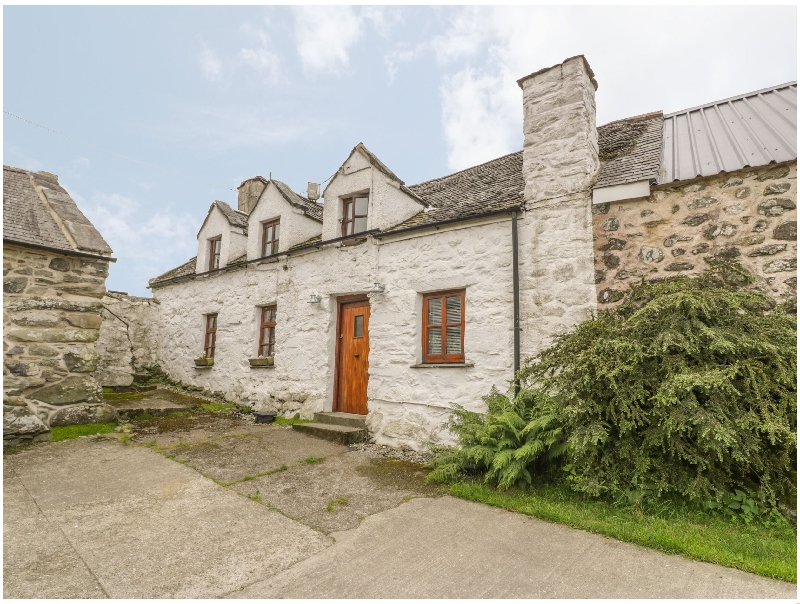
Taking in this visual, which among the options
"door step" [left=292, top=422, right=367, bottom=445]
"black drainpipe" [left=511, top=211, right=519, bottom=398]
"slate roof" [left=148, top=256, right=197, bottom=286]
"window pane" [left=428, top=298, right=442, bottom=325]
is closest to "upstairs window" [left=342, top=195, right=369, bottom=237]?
"window pane" [left=428, top=298, right=442, bottom=325]

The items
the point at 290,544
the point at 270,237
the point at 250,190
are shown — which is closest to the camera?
the point at 290,544

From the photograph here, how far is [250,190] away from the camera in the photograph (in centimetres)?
1321

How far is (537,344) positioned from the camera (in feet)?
20.0

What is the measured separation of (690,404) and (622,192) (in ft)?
10.1

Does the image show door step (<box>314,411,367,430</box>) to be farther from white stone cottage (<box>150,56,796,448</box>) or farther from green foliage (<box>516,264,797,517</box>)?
green foliage (<box>516,264,797,517</box>)

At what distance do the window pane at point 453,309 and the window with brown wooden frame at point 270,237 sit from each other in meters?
4.80

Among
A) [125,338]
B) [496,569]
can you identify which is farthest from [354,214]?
[125,338]

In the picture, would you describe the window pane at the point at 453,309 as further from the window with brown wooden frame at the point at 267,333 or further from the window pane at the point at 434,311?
the window with brown wooden frame at the point at 267,333

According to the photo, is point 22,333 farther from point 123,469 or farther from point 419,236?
point 419,236

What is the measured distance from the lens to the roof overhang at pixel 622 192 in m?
5.63

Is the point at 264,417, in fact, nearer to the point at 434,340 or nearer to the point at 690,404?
the point at 434,340

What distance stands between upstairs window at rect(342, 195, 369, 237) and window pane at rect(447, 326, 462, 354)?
284 cm

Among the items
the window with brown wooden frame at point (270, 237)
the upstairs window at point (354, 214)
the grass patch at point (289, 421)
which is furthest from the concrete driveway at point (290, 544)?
the window with brown wooden frame at point (270, 237)

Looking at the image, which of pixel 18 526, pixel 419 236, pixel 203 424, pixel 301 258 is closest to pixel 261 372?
pixel 203 424
